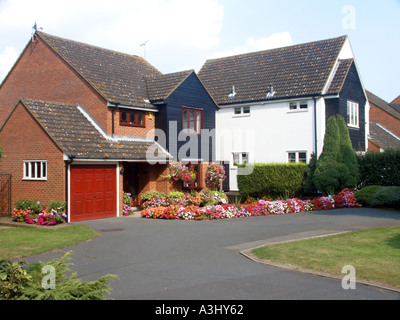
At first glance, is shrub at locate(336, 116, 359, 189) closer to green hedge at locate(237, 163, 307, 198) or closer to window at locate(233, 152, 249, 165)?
green hedge at locate(237, 163, 307, 198)

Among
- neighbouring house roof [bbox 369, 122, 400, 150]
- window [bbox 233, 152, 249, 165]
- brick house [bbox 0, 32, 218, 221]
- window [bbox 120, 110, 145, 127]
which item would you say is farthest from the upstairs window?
neighbouring house roof [bbox 369, 122, 400, 150]

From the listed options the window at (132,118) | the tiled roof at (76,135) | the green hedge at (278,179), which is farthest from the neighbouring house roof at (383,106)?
the tiled roof at (76,135)

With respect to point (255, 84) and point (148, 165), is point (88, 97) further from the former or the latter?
point (255, 84)

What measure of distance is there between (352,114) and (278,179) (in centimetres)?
829

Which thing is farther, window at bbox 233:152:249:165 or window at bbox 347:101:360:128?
window at bbox 233:152:249:165

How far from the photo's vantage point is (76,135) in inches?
794

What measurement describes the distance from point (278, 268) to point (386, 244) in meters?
4.32

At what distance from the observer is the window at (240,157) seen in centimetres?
3074

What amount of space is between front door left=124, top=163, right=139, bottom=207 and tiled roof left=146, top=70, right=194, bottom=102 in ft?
12.8

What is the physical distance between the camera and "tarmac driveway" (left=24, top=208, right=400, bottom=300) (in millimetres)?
7789

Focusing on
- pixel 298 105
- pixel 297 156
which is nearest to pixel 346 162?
pixel 297 156

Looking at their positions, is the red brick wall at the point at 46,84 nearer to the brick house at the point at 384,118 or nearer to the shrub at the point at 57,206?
the shrub at the point at 57,206

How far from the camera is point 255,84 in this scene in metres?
31.0

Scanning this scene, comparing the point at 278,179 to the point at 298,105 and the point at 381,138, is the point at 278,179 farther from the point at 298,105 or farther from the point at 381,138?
the point at 381,138
